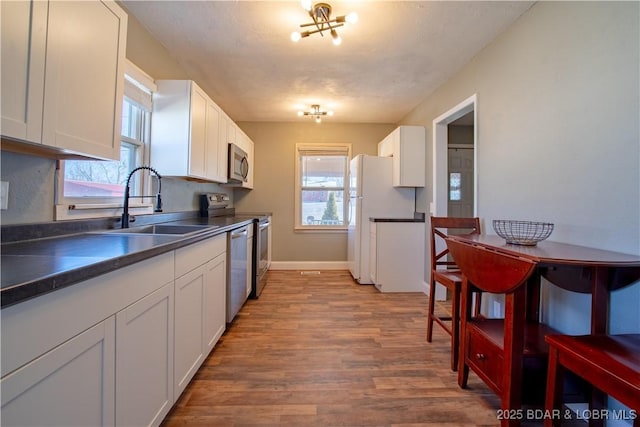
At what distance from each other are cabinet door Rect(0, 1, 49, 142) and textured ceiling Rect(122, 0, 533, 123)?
122 cm

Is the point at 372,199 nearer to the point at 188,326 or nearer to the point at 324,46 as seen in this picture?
the point at 324,46

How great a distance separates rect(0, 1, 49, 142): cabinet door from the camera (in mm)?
936

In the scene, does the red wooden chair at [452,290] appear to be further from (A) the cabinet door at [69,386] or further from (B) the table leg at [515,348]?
(A) the cabinet door at [69,386]

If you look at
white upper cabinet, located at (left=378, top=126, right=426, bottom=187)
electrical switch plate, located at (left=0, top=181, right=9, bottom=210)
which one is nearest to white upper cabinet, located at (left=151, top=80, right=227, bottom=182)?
electrical switch plate, located at (left=0, top=181, right=9, bottom=210)

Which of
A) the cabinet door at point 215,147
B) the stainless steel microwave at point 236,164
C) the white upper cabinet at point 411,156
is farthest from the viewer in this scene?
the white upper cabinet at point 411,156

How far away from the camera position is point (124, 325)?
101 centimetres

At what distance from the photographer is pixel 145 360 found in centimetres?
115

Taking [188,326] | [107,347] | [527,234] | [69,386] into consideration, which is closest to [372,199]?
[527,234]

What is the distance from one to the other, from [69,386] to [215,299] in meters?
1.25

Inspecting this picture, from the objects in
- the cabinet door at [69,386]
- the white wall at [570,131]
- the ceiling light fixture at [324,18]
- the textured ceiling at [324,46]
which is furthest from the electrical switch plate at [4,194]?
the white wall at [570,131]

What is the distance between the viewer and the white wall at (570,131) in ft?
4.38

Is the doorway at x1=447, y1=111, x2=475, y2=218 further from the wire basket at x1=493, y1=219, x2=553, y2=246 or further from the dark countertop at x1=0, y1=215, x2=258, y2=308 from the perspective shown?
the dark countertop at x1=0, y1=215, x2=258, y2=308

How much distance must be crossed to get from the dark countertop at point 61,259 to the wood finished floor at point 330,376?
→ 36.8 inches

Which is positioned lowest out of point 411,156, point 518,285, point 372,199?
point 518,285
